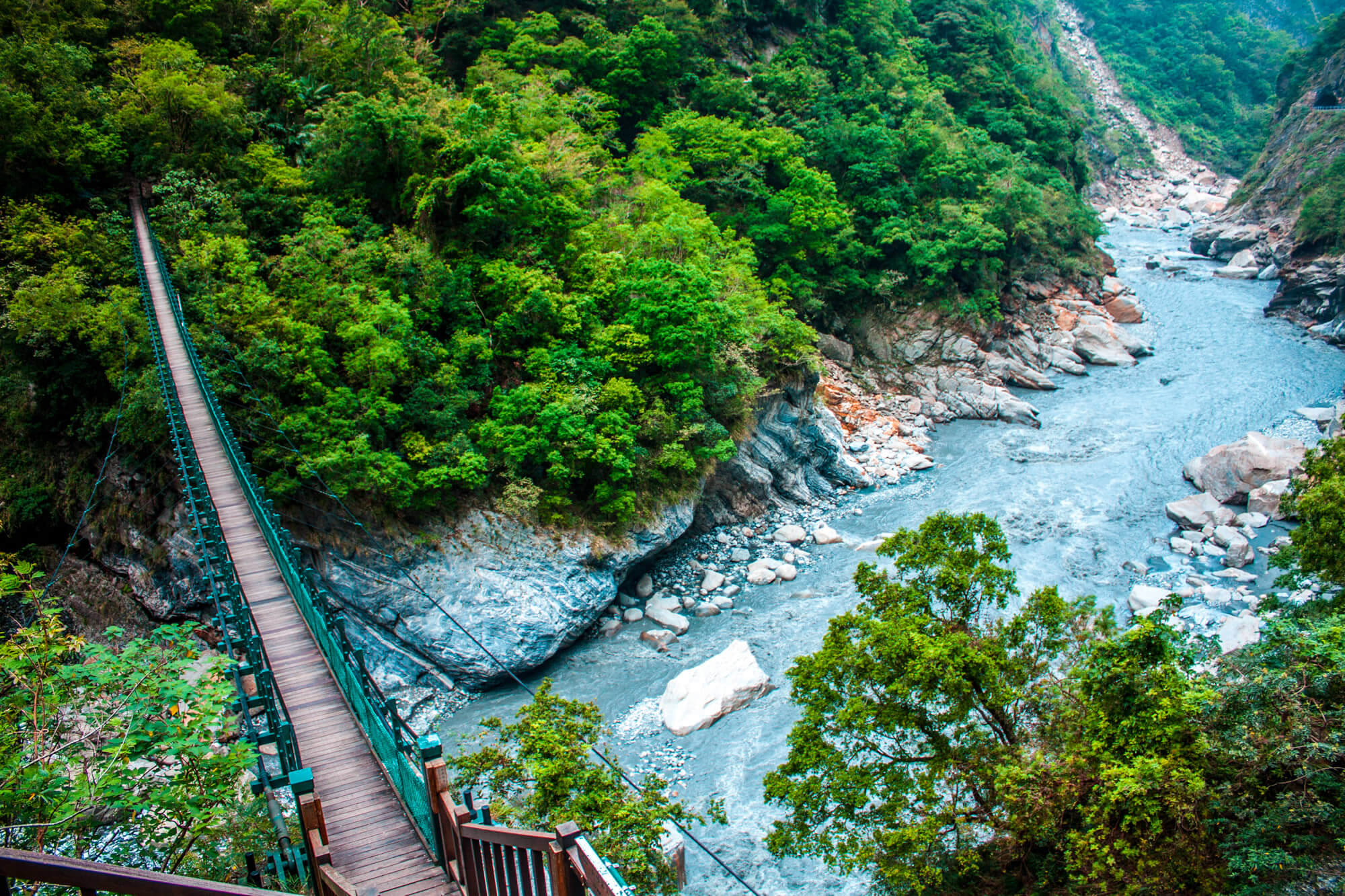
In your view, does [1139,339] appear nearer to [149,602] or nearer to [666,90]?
[666,90]

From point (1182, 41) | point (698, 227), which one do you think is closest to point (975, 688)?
point (698, 227)

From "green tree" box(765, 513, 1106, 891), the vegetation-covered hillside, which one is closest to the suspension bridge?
"green tree" box(765, 513, 1106, 891)

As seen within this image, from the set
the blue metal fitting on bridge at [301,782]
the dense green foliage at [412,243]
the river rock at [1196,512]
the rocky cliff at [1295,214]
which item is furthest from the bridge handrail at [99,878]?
the rocky cliff at [1295,214]

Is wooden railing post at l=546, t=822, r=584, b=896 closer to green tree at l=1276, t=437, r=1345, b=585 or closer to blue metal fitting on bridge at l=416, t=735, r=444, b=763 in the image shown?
blue metal fitting on bridge at l=416, t=735, r=444, b=763

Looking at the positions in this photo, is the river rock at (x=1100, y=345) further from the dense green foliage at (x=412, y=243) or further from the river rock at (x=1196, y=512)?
the river rock at (x=1196, y=512)

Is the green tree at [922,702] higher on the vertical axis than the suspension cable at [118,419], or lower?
lower

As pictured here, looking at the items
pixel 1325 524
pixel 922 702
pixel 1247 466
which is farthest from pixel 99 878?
pixel 1247 466

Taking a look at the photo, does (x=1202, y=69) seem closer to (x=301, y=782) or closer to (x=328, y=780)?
(x=328, y=780)
